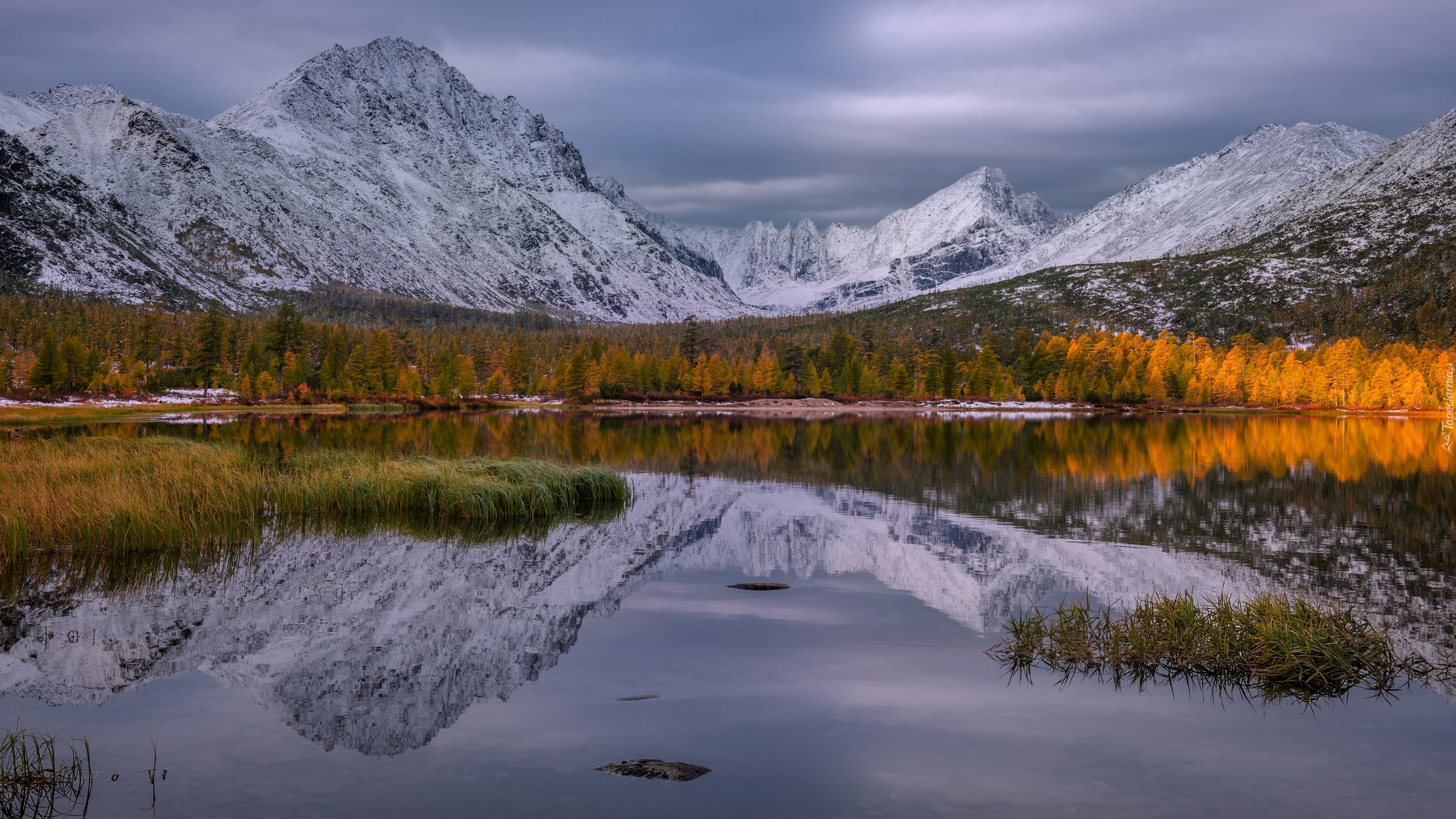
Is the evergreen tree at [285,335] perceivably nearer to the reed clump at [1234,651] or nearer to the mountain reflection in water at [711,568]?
the mountain reflection in water at [711,568]

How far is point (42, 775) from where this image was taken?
973 centimetres

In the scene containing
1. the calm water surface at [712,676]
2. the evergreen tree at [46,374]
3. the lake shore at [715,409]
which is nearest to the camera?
the calm water surface at [712,676]

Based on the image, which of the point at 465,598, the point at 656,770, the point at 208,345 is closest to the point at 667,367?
the point at 208,345

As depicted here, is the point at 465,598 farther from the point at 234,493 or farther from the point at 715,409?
the point at 715,409

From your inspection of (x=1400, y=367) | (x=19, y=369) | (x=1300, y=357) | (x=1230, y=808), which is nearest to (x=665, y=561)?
(x=1230, y=808)

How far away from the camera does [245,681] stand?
13102 mm

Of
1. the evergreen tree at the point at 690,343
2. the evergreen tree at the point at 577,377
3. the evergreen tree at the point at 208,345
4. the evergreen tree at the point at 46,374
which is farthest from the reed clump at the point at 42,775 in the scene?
the evergreen tree at the point at 690,343

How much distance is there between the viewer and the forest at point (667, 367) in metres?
131

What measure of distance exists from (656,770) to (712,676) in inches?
141

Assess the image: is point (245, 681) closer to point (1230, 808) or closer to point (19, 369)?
point (1230, 808)

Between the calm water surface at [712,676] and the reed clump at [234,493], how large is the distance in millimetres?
1731

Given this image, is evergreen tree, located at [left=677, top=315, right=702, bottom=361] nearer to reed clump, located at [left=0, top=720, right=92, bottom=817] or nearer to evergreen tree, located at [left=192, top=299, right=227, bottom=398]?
evergreen tree, located at [left=192, top=299, right=227, bottom=398]

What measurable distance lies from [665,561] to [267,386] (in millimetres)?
121296

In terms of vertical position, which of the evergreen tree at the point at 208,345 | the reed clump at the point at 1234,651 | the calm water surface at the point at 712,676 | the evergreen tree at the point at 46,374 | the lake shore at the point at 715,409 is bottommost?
the calm water surface at the point at 712,676
